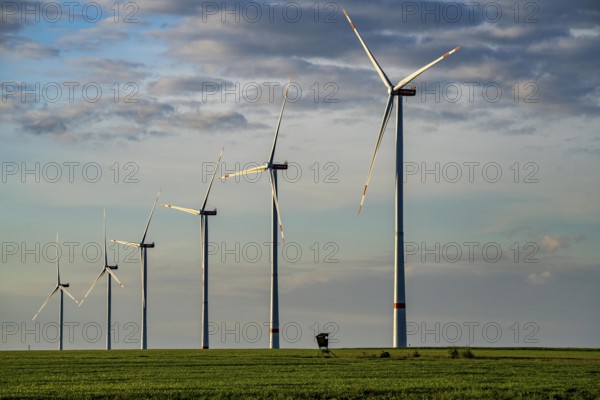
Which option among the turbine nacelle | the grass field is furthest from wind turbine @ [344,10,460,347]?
the turbine nacelle

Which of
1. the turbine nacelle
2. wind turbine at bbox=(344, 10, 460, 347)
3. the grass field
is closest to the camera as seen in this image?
the grass field

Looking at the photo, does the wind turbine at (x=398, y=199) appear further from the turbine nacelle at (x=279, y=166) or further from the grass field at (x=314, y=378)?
the turbine nacelle at (x=279, y=166)

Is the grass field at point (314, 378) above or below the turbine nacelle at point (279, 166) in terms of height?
below

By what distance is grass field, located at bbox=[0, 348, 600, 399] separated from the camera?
4922cm

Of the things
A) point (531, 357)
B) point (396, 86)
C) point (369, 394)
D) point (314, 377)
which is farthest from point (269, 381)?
point (396, 86)

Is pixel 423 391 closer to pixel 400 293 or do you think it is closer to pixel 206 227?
pixel 400 293

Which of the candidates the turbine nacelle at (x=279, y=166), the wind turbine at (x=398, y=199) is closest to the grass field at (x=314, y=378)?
the wind turbine at (x=398, y=199)

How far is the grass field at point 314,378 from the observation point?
49219mm

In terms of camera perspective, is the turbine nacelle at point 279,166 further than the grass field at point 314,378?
Yes

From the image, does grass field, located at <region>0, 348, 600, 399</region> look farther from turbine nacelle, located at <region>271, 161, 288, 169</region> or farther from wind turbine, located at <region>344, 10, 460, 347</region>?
turbine nacelle, located at <region>271, 161, 288, 169</region>

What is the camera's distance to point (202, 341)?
5463 inches

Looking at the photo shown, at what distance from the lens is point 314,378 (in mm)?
58562

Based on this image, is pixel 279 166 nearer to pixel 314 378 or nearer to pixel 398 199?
pixel 398 199

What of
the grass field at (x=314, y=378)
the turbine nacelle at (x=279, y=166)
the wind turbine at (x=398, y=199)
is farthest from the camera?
the turbine nacelle at (x=279, y=166)
